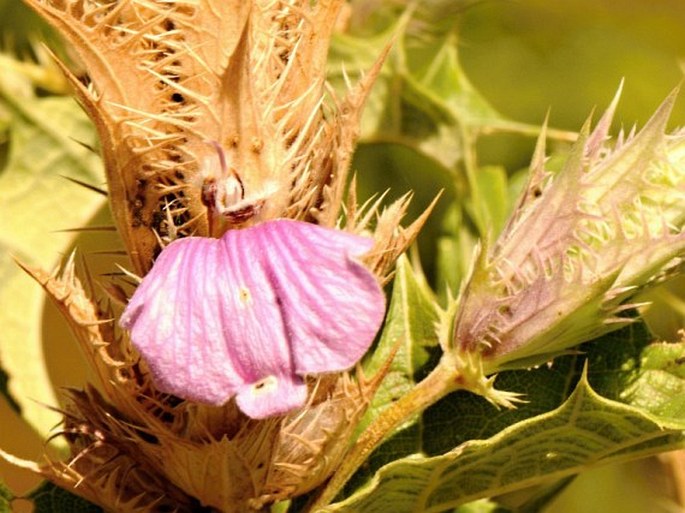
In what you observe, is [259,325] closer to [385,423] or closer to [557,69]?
[385,423]

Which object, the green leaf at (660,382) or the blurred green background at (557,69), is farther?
the blurred green background at (557,69)

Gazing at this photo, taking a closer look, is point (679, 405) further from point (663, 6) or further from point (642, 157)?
point (663, 6)

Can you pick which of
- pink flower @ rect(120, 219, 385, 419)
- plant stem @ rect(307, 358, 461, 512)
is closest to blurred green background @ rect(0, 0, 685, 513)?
plant stem @ rect(307, 358, 461, 512)

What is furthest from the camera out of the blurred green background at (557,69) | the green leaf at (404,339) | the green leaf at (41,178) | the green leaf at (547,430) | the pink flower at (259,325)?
the blurred green background at (557,69)

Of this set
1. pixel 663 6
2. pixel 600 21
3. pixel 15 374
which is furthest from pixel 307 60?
pixel 663 6

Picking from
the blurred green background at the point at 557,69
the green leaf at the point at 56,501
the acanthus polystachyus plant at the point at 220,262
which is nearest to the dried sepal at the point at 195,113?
the acanthus polystachyus plant at the point at 220,262

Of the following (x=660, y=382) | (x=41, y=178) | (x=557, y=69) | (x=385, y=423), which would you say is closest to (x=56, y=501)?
(x=385, y=423)

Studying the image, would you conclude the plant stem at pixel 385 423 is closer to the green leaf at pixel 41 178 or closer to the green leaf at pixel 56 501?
the green leaf at pixel 56 501
